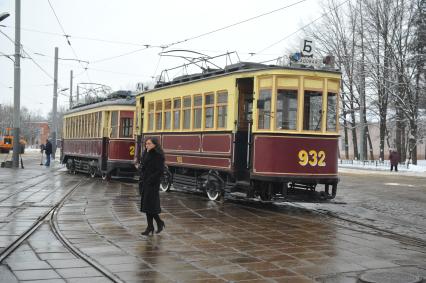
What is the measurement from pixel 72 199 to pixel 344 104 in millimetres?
35464

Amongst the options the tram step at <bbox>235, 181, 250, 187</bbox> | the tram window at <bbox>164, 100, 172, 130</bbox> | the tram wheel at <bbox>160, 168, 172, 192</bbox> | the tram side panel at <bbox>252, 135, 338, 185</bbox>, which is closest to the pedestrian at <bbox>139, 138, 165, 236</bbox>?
the tram side panel at <bbox>252, 135, 338, 185</bbox>

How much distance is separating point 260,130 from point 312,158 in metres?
1.24

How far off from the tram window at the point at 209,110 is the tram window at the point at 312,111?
8.70 ft

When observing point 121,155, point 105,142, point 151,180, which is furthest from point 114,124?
point 151,180

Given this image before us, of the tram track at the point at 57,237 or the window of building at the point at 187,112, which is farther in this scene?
the window of building at the point at 187,112

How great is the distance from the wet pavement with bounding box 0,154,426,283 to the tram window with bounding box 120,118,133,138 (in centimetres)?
866

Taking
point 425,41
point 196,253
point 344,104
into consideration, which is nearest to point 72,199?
point 196,253

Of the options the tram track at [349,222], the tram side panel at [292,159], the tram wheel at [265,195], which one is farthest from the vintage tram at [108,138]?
the tram side panel at [292,159]

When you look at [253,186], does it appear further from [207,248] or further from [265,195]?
[207,248]

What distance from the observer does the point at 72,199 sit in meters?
13.8

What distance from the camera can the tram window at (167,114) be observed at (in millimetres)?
15898

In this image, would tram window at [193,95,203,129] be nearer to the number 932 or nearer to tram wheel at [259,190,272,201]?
tram wheel at [259,190,272,201]

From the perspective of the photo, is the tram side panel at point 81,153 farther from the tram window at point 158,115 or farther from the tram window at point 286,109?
the tram window at point 286,109

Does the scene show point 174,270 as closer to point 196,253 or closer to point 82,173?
point 196,253
